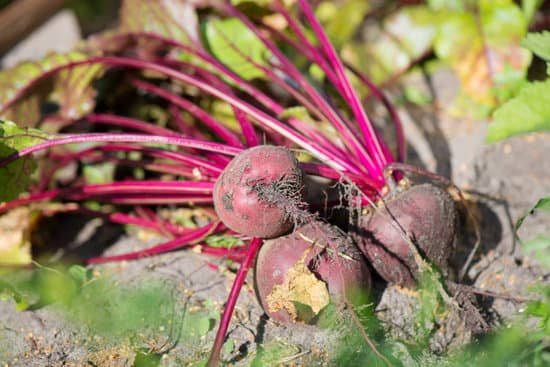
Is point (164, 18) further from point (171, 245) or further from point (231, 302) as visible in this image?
point (231, 302)

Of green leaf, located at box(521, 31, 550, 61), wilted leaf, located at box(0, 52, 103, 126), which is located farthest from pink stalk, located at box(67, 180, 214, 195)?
green leaf, located at box(521, 31, 550, 61)

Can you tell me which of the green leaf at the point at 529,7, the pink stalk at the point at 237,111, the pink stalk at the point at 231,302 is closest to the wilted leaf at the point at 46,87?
the pink stalk at the point at 237,111

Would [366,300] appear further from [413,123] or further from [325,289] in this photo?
[413,123]

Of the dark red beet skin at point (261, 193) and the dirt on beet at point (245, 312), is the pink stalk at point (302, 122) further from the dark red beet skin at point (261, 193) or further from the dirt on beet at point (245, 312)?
the dirt on beet at point (245, 312)

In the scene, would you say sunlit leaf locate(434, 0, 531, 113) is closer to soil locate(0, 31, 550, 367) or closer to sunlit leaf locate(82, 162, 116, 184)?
soil locate(0, 31, 550, 367)

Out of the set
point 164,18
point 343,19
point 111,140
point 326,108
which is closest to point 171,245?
point 111,140
